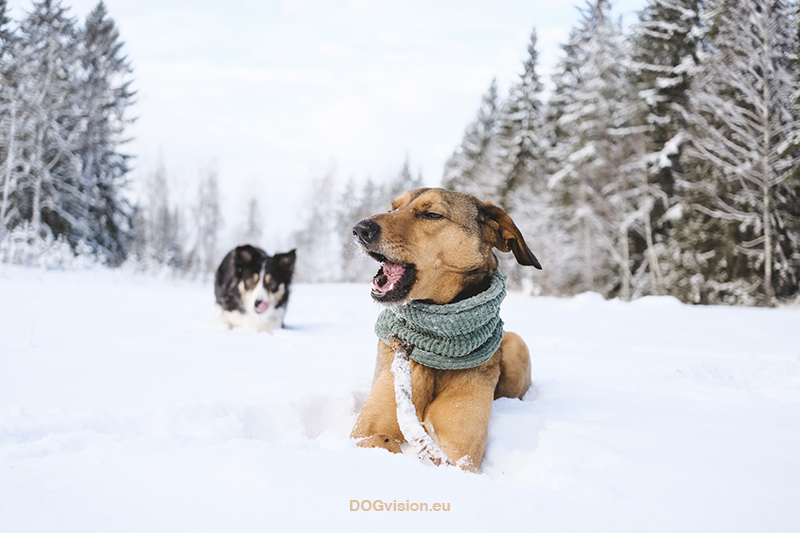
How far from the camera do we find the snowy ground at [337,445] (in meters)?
1.28

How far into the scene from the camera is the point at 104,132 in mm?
26094

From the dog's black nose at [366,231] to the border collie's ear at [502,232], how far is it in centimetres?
82

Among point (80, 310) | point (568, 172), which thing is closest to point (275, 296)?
point (80, 310)

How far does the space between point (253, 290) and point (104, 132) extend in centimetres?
2484

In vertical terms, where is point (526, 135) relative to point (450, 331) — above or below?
above

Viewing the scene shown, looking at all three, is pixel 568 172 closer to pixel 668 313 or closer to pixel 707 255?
pixel 707 255

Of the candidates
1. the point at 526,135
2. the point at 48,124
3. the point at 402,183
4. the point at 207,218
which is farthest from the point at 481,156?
the point at 48,124

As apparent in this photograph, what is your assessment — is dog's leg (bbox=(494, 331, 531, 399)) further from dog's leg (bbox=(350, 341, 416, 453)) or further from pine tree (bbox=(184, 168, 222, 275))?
pine tree (bbox=(184, 168, 222, 275))

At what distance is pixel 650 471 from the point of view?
5.67 ft

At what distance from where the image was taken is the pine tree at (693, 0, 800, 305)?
1549 cm

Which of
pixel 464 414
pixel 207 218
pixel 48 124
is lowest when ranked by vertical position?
pixel 464 414

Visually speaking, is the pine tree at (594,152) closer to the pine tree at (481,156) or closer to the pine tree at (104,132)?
the pine tree at (481,156)

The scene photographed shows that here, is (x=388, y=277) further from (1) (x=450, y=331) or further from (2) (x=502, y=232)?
(2) (x=502, y=232)

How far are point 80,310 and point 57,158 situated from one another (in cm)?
1900
